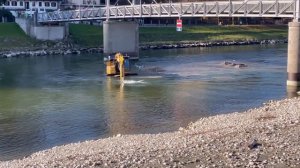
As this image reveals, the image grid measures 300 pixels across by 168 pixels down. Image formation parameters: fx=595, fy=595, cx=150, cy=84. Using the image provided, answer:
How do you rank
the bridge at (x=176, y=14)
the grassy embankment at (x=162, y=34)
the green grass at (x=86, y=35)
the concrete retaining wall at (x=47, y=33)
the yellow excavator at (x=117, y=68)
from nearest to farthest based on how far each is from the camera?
the bridge at (x=176, y=14)
the yellow excavator at (x=117, y=68)
the grassy embankment at (x=162, y=34)
the concrete retaining wall at (x=47, y=33)
the green grass at (x=86, y=35)

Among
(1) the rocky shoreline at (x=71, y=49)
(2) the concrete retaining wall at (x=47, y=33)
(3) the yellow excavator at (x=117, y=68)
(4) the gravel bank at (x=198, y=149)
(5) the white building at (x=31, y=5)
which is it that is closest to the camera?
(4) the gravel bank at (x=198, y=149)

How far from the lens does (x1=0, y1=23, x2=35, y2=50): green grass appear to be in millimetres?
59037

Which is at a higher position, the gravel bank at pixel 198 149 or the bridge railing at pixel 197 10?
the bridge railing at pixel 197 10

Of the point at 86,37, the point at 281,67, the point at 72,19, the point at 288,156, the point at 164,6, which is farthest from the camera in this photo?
the point at 86,37

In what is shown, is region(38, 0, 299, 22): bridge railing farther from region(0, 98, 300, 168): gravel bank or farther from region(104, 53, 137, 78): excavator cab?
region(0, 98, 300, 168): gravel bank

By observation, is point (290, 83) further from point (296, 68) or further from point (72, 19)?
point (72, 19)

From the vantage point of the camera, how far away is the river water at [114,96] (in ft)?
71.3

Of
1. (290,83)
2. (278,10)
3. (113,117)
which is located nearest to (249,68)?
(278,10)

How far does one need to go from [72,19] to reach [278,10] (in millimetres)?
27069

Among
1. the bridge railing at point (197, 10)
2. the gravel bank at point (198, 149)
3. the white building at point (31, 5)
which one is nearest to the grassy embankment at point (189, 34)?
the bridge railing at point (197, 10)

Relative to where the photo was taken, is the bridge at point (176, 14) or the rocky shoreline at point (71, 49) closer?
the bridge at point (176, 14)

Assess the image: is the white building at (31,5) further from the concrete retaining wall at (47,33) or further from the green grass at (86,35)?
the concrete retaining wall at (47,33)

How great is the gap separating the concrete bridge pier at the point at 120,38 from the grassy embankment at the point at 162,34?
1117cm

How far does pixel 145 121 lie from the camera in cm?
2320
